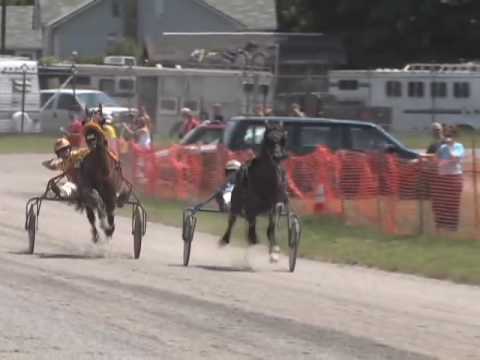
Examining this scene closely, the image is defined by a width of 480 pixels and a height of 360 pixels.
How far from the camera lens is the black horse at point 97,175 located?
62.3 feet

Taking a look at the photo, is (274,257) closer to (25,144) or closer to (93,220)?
(93,220)

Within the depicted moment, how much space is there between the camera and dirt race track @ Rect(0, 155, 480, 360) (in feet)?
38.0

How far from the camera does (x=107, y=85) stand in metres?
55.0

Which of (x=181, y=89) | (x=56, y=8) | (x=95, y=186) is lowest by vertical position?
(x=95, y=186)

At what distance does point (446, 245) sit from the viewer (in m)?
20.2

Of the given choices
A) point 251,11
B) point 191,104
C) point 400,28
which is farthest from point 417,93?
point 251,11

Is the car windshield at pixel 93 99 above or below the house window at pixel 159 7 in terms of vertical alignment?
below

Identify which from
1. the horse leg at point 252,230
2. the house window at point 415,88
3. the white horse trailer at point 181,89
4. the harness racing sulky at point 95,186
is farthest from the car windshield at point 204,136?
the house window at point 415,88

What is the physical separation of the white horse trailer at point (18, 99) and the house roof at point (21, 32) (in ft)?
123

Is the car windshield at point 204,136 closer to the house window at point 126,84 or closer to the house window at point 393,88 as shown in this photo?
the house window at point 393,88

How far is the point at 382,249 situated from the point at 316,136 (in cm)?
765

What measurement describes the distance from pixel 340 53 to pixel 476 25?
6279 mm

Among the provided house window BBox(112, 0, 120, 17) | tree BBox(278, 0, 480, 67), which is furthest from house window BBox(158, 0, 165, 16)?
tree BBox(278, 0, 480, 67)

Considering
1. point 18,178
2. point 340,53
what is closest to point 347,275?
point 18,178
